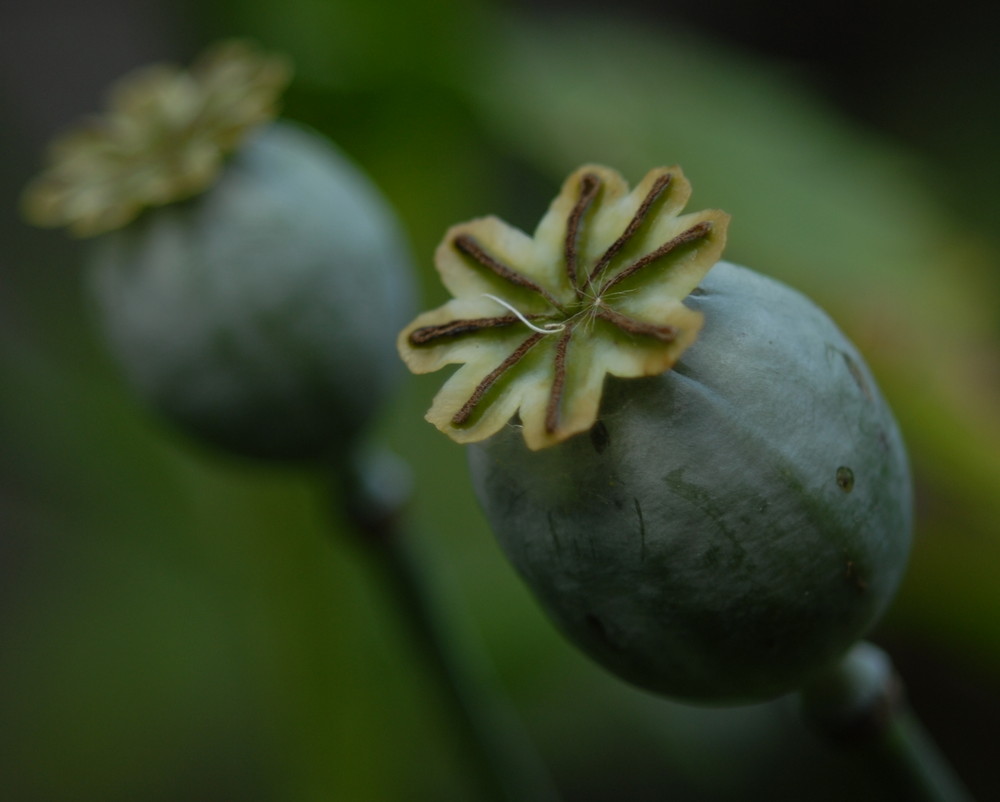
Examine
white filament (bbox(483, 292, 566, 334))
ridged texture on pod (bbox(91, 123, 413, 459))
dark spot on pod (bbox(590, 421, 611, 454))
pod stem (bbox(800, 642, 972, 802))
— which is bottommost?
pod stem (bbox(800, 642, 972, 802))

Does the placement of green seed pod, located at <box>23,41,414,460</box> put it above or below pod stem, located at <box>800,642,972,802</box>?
above

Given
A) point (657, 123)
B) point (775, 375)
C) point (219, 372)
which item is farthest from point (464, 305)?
point (657, 123)

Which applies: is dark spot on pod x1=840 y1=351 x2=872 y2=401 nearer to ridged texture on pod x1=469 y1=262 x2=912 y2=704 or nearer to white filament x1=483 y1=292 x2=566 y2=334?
ridged texture on pod x1=469 y1=262 x2=912 y2=704

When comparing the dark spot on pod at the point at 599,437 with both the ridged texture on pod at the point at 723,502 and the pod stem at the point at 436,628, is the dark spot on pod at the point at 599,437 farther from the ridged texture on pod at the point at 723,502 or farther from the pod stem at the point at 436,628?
the pod stem at the point at 436,628

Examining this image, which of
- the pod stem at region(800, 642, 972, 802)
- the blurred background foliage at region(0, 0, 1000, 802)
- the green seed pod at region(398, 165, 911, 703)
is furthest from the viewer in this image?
the blurred background foliage at region(0, 0, 1000, 802)

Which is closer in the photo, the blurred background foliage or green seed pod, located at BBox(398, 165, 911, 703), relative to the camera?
green seed pod, located at BBox(398, 165, 911, 703)

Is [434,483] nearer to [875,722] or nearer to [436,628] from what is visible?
[436,628]

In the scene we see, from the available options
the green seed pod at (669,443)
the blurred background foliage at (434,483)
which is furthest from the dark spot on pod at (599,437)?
the blurred background foliage at (434,483)

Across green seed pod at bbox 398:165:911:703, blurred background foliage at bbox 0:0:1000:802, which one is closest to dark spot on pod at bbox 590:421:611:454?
green seed pod at bbox 398:165:911:703

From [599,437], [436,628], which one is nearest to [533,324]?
[599,437]
